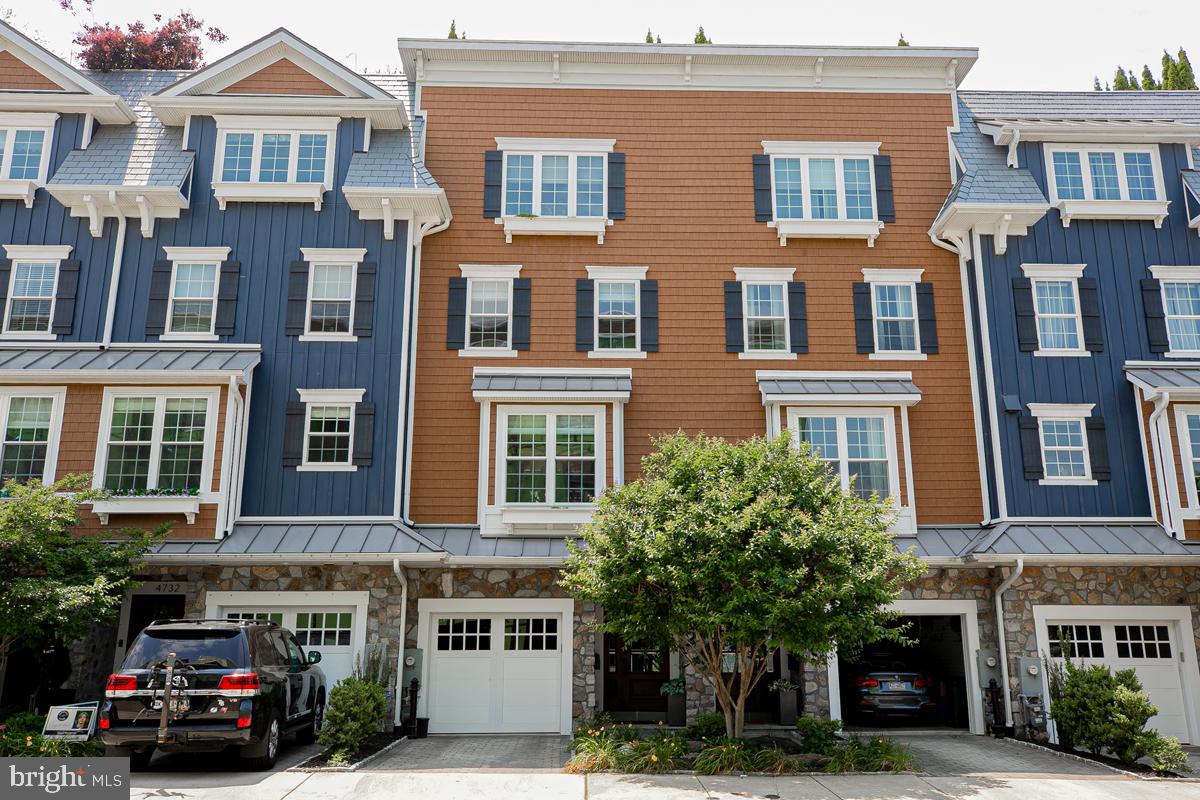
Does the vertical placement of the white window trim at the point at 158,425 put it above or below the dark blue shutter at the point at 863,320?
below

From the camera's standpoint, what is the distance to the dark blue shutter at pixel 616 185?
1844 cm

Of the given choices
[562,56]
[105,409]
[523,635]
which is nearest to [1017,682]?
[523,635]

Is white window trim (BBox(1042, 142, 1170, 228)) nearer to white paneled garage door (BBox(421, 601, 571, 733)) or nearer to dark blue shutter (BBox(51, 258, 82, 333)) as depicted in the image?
white paneled garage door (BBox(421, 601, 571, 733))

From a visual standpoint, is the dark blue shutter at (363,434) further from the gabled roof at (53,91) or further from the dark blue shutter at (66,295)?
the gabled roof at (53,91)

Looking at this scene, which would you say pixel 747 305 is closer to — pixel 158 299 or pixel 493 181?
pixel 493 181

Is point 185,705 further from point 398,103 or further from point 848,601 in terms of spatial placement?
point 398,103

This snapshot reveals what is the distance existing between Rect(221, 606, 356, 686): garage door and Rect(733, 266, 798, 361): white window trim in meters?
8.70

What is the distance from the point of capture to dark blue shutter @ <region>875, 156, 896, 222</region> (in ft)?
61.0

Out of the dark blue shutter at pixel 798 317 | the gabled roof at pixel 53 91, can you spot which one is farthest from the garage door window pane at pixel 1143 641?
the gabled roof at pixel 53 91

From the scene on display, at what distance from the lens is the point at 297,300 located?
17375 millimetres

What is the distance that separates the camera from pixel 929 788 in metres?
11.2

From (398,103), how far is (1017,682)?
50.7ft

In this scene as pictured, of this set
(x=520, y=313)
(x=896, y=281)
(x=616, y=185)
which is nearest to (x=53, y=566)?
(x=520, y=313)

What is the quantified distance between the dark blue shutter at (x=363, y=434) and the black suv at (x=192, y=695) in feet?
17.3
